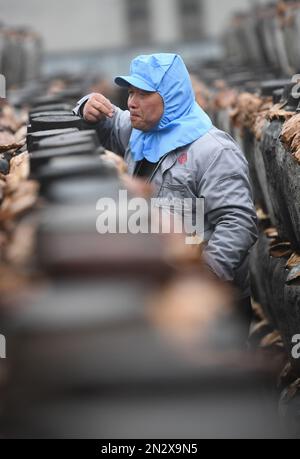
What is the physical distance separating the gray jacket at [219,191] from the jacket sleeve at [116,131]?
0.58m

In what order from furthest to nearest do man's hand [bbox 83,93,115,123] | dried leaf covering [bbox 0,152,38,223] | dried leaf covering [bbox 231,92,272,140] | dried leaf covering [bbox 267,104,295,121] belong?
dried leaf covering [bbox 231,92,272,140]
dried leaf covering [bbox 267,104,295,121]
man's hand [bbox 83,93,115,123]
dried leaf covering [bbox 0,152,38,223]

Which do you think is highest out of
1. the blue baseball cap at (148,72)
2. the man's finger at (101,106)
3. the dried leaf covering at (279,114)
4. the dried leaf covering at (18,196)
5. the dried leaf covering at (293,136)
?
A: the dried leaf covering at (279,114)

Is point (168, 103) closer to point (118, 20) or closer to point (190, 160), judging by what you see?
point (190, 160)

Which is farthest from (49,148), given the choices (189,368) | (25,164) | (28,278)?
(189,368)

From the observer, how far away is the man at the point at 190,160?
4.37 meters

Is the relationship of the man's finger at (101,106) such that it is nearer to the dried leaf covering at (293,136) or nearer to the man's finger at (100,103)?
the man's finger at (100,103)

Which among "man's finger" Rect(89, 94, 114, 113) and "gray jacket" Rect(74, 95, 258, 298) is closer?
"gray jacket" Rect(74, 95, 258, 298)

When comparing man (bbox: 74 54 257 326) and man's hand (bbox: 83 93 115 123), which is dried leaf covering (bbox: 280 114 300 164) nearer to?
man (bbox: 74 54 257 326)

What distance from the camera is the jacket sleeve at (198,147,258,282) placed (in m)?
4.34

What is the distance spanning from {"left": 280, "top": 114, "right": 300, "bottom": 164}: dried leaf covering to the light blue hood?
38cm

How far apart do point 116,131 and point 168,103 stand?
2.09ft

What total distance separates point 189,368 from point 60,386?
304mm

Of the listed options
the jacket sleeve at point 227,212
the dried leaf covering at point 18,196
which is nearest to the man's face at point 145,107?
the jacket sleeve at point 227,212

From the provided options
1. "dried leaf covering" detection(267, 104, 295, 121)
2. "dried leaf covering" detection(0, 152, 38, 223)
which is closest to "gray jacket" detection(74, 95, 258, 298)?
"dried leaf covering" detection(267, 104, 295, 121)
